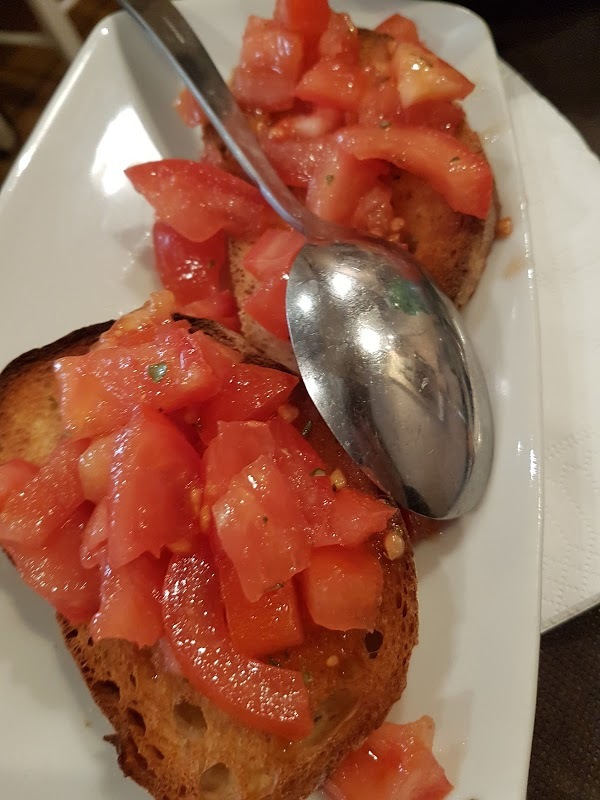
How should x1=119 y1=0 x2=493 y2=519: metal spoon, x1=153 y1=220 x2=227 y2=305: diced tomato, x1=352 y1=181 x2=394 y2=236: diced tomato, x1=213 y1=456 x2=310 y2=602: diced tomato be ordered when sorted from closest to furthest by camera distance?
1. x1=213 y1=456 x2=310 y2=602: diced tomato
2. x1=119 y1=0 x2=493 y2=519: metal spoon
3. x1=352 y1=181 x2=394 y2=236: diced tomato
4. x1=153 y1=220 x2=227 y2=305: diced tomato

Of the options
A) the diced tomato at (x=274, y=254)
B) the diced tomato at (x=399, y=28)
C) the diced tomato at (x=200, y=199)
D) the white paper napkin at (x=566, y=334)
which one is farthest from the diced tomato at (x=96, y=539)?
the diced tomato at (x=399, y=28)

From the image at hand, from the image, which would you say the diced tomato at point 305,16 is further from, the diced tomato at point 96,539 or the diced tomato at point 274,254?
the diced tomato at point 96,539

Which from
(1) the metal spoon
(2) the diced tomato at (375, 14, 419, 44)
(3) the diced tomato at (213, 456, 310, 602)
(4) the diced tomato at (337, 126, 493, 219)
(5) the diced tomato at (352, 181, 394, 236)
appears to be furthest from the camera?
(2) the diced tomato at (375, 14, 419, 44)

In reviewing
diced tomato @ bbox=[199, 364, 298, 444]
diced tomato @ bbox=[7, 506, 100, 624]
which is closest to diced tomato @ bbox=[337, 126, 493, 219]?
diced tomato @ bbox=[199, 364, 298, 444]

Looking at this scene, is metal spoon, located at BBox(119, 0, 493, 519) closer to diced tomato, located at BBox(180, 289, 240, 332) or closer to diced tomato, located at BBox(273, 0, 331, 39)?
diced tomato, located at BBox(180, 289, 240, 332)

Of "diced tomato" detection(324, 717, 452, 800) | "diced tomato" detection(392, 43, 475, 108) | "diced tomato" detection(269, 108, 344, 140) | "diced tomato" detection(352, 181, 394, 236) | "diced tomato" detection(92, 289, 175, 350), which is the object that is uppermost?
"diced tomato" detection(392, 43, 475, 108)

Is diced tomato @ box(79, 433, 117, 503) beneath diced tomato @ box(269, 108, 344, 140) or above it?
beneath

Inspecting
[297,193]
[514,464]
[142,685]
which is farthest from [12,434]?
[514,464]

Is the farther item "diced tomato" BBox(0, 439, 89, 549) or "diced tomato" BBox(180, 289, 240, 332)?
"diced tomato" BBox(180, 289, 240, 332)
